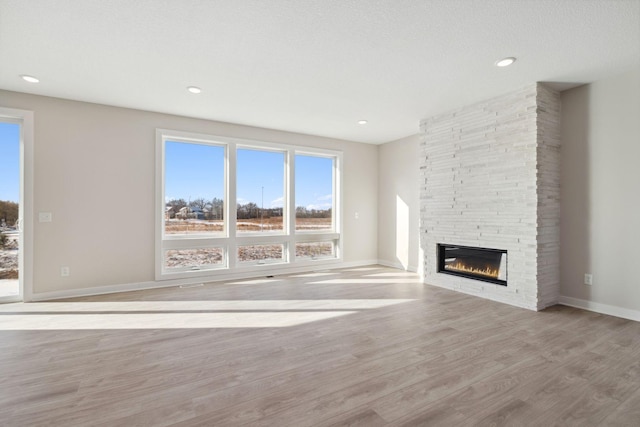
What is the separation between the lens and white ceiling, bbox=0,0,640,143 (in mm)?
2361

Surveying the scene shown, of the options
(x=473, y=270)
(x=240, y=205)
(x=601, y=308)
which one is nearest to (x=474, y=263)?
(x=473, y=270)

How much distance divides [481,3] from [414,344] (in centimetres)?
275

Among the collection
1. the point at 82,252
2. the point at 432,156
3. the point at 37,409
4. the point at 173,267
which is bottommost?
the point at 37,409

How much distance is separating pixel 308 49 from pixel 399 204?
13.7 ft

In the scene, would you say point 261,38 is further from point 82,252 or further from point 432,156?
point 82,252

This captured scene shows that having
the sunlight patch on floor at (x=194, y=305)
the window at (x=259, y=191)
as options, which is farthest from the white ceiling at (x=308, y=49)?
the sunlight patch on floor at (x=194, y=305)

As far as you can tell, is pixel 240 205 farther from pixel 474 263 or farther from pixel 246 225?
pixel 474 263

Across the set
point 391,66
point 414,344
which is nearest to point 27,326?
point 414,344

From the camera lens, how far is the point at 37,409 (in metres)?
1.87

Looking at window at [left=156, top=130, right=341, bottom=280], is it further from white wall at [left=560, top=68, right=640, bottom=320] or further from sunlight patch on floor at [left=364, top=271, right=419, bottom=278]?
white wall at [left=560, top=68, right=640, bottom=320]

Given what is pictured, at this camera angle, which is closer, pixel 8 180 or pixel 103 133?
pixel 8 180

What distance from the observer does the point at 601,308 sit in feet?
11.8

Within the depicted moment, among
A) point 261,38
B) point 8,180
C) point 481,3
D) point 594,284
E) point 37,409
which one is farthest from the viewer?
point 8,180

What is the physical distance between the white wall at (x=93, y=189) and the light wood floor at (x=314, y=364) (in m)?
0.62
